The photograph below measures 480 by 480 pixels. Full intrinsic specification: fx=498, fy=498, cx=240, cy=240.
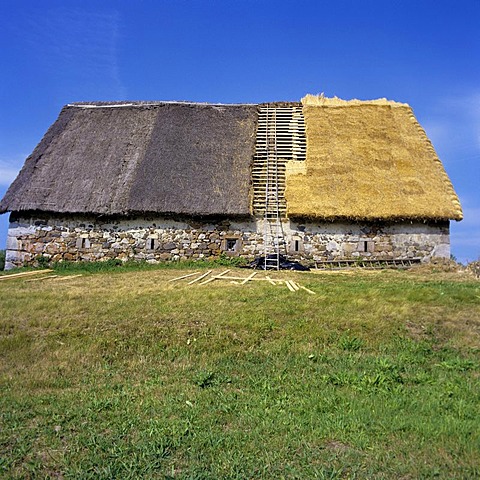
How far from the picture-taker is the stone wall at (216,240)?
1719 cm

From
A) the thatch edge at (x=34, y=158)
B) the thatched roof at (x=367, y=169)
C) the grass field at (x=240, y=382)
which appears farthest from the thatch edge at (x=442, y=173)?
the thatch edge at (x=34, y=158)

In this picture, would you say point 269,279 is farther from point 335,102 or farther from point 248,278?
point 335,102

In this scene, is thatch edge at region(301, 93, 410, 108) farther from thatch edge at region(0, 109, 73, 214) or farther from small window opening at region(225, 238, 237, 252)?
thatch edge at region(0, 109, 73, 214)

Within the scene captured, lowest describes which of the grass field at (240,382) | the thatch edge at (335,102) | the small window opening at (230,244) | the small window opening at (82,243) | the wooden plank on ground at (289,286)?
the grass field at (240,382)

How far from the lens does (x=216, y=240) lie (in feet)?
56.8

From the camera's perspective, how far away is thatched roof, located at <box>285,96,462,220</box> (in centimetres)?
1683

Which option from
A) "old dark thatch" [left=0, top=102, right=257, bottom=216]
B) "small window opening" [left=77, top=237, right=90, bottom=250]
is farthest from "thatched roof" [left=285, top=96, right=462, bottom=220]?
"small window opening" [left=77, top=237, right=90, bottom=250]

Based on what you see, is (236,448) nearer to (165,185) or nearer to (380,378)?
(380,378)

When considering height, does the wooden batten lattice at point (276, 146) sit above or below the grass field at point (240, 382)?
above

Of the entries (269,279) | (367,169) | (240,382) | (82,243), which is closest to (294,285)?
(269,279)

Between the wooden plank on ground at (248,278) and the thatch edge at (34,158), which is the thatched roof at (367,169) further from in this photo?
the thatch edge at (34,158)

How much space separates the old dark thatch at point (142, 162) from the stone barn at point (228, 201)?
0.05m

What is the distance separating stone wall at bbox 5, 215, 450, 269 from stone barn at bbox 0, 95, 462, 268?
0.03 metres

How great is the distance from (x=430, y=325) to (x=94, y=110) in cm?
1755
